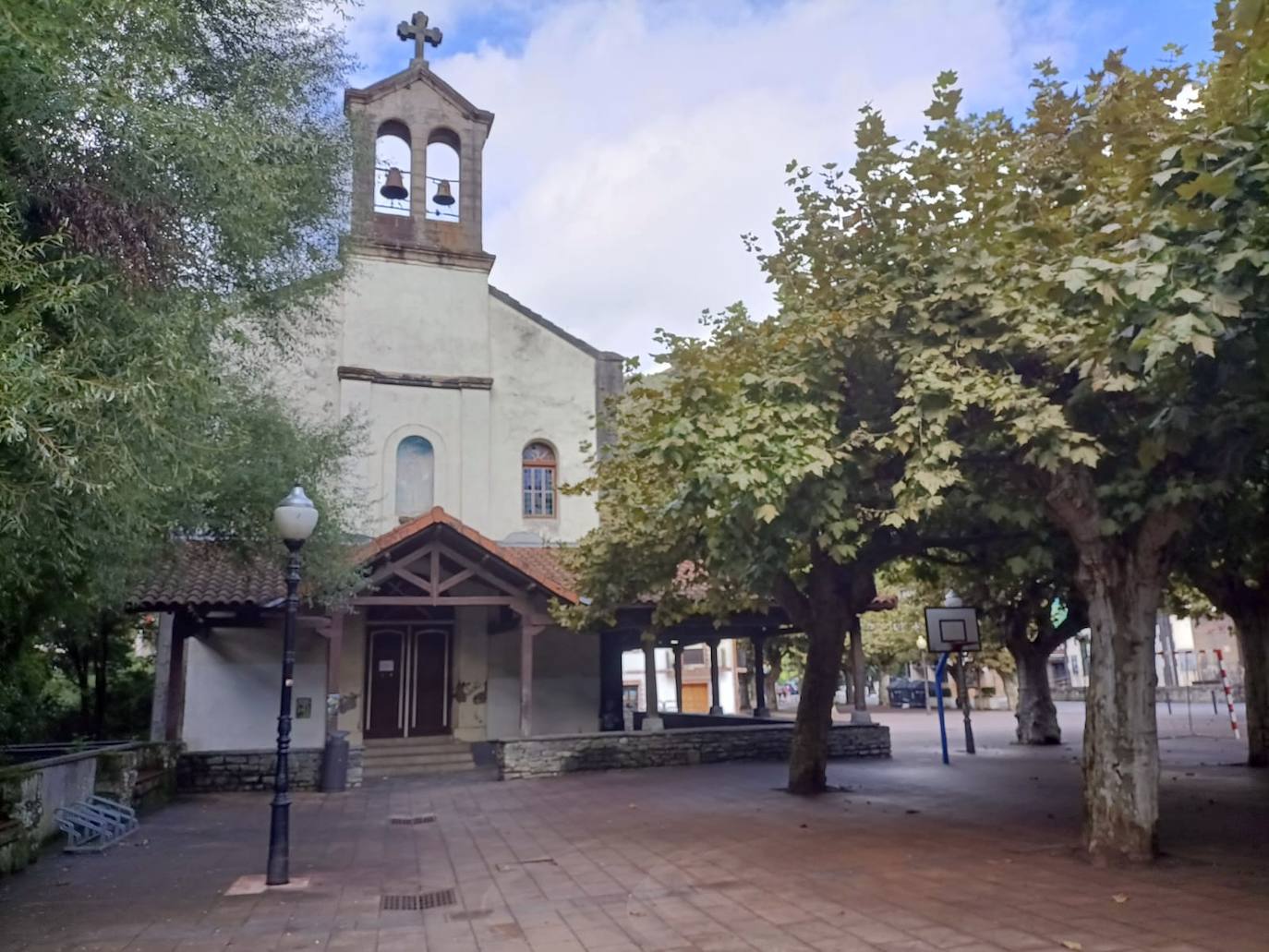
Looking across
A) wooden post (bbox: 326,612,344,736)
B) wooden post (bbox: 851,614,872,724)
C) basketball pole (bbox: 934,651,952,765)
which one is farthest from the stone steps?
basketball pole (bbox: 934,651,952,765)

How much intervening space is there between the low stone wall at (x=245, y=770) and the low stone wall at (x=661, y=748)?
272 cm

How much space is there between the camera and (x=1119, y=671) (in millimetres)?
7922

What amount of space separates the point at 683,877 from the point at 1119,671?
389 cm

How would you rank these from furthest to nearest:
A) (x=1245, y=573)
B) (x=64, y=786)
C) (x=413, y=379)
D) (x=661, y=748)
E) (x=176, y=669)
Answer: (x=413, y=379) < (x=661, y=748) < (x=176, y=669) < (x=1245, y=573) < (x=64, y=786)

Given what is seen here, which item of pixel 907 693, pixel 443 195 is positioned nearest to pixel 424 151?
pixel 443 195

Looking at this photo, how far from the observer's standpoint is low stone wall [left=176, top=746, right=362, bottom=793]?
15336 mm

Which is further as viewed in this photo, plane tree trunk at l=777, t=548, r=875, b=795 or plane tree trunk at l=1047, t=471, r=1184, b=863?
plane tree trunk at l=777, t=548, r=875, b=795

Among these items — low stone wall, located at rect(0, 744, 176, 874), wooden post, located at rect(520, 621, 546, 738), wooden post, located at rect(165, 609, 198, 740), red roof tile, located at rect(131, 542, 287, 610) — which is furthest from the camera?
wooden post, located at rect(520, 621, 546, 738)

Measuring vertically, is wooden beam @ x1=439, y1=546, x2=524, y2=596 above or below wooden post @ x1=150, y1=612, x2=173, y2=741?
above

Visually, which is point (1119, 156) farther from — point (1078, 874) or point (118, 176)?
point (118, 176)

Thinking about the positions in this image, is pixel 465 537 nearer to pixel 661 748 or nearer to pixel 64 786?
pixel 661 748

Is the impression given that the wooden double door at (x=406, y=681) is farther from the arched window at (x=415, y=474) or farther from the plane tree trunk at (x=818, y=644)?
the plane tree trunk at (x=818, y=644)

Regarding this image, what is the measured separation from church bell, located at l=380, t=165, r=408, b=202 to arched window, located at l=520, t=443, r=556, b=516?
5843 millimetres

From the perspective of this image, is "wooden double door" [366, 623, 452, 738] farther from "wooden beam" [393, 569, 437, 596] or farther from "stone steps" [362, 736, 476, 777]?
"wooden beam" [393, 569, 437, 596]
